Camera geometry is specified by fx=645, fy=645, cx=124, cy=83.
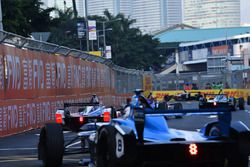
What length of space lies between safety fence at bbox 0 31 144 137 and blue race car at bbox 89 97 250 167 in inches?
445

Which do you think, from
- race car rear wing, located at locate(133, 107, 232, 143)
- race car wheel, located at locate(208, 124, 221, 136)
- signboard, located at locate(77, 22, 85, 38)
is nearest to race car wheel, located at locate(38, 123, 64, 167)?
race car rear wing, located at locate(133, 107, 232, 143)

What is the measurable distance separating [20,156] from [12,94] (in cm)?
747

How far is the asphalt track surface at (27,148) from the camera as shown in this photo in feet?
31.4

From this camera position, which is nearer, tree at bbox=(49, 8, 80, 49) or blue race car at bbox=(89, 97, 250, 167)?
blue race car at bbox=(89, 97, 250, 167)

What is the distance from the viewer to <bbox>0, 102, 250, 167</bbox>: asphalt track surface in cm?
959

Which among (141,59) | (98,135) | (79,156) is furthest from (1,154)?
(141,59)

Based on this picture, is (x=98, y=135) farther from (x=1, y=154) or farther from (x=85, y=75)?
(x=85, y=75)

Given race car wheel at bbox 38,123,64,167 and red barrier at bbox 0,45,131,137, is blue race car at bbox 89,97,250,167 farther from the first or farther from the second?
red barrier at bbox 0,45,131,137

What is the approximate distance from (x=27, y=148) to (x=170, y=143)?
7989 mm

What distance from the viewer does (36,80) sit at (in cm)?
2380

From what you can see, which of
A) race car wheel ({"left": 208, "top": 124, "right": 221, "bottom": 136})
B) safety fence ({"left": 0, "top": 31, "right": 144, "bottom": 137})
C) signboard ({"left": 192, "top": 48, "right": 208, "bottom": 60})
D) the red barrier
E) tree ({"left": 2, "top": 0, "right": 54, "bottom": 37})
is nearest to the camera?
race car wheel ({"left": 208, "top": 124, "right": 221, "bottom": 136})

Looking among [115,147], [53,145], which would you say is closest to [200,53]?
[53,145]

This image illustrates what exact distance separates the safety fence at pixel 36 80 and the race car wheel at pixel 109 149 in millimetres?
10692

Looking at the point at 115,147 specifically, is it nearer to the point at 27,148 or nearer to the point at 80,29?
the point at 27,148
